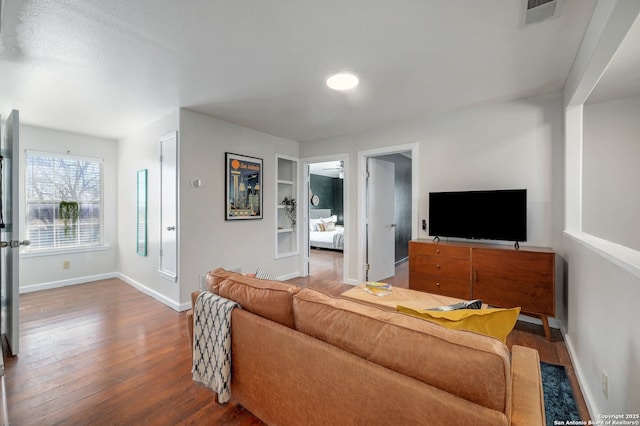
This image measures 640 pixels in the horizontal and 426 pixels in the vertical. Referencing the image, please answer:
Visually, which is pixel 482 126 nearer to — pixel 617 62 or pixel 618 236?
pixel 617 62

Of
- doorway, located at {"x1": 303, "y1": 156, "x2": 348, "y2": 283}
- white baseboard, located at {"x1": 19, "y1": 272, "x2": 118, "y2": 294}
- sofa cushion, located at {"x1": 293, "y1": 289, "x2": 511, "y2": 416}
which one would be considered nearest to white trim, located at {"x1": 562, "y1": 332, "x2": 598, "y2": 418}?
sofa cushion, located at {"x1": 293, "y1": 289, "x2": 511, "y2": 416}

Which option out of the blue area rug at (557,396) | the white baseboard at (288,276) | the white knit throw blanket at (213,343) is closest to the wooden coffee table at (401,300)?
the blue area rug at (557,396)

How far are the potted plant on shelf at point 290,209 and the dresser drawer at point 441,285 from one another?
236cm

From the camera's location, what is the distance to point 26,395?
180cm

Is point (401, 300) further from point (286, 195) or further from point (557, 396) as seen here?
point (286, 195)

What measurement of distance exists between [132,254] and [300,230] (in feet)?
8.99

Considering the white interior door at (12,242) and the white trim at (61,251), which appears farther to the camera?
the white trim at (61,251)

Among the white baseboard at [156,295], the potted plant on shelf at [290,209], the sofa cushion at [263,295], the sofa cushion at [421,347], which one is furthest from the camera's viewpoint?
the potted plant on shelf at [290,209]

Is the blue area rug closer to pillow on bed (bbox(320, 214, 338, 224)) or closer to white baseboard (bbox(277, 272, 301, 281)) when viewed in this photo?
white baseboard (bbox(277, 272, 301, 281))

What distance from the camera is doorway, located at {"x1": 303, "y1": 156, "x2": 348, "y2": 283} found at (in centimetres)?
489

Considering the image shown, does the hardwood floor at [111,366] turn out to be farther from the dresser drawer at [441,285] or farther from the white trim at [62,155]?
the white trim at [62,155]

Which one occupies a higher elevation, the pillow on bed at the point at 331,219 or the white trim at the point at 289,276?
the pillow on bed at the point at 331,219

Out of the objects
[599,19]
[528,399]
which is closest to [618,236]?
[599,19]

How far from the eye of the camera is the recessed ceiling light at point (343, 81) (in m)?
2.39
